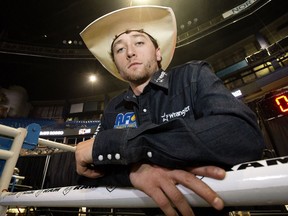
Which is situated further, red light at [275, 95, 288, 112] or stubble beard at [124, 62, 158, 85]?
red light at [275, 95, 288, 112]

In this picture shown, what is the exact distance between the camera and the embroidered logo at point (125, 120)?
863mm

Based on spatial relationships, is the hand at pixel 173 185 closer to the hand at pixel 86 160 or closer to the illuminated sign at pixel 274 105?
the hand at pixel 86 160

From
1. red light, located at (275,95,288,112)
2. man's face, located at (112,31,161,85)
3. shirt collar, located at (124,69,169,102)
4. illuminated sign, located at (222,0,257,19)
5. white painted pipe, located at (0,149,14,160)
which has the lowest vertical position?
white painted pipe, located at (0,149,14,160)

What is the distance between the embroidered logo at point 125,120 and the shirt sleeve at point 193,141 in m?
0.35

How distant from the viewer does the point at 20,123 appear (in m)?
9.46

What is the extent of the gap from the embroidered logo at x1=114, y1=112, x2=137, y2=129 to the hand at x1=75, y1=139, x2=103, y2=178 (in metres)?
0.31

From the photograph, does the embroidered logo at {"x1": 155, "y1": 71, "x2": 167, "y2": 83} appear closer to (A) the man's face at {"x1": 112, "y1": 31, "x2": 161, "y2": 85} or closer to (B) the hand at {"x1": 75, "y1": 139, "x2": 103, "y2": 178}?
(A) the man's face at {"x1": 112, "y1": 31, "x2": 161, "y2": 85}

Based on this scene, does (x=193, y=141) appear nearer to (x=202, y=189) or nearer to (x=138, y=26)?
(x=202, y=189)

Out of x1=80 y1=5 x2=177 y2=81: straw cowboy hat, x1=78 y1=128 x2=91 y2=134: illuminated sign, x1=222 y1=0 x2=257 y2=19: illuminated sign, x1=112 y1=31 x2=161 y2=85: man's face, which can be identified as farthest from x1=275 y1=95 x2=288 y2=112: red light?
x1=78 y1=128 x2=91 y2=134: illuminated sign

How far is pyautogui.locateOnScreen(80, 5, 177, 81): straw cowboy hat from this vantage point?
43.4 inches

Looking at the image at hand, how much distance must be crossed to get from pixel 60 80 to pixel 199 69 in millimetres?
10211

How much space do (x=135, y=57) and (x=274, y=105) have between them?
465cm

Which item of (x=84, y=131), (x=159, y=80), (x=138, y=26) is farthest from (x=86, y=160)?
(x=84, y=131)

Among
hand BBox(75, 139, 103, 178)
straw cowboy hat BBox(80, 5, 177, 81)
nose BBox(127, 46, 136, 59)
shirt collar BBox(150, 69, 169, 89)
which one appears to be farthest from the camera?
straw cowboy hat BBox(80, 5, 177, 81)
